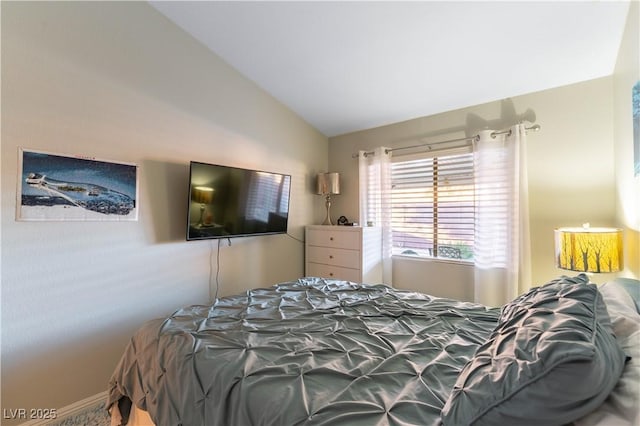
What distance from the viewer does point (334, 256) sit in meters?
3.45

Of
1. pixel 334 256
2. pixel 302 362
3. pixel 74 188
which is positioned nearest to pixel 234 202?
pixel 74 188

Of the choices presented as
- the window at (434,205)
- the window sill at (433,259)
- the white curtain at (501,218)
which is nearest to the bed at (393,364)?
the white curtain at (501,218)

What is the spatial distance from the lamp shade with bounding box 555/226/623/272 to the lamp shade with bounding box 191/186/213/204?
2720 mm

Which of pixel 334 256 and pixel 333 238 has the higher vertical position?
pixel 333 238

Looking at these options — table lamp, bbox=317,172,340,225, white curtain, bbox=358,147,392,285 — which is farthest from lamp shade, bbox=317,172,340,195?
white curtain, bbox=358,147,392,285

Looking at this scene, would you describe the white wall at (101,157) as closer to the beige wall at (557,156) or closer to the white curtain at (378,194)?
the white curtain at (378,194)

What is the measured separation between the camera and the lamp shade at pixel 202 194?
2461mm

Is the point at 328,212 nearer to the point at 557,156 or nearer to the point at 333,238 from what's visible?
the point at 333,238

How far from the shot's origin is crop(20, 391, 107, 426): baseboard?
5.87 feet

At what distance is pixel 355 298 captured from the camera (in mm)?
1949

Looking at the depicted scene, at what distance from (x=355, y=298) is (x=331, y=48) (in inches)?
80.6

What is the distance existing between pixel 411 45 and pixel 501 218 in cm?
175

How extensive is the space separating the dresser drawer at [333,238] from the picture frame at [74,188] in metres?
1.96

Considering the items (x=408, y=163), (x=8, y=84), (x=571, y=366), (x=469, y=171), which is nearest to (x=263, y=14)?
(x=8, y=84)
